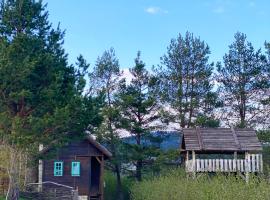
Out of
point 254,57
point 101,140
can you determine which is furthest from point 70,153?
point 254,57

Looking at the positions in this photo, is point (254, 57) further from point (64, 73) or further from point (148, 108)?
point (64, 73)

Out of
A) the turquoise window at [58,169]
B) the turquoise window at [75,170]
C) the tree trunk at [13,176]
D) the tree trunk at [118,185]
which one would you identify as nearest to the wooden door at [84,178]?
the turquoise window at [75,170]

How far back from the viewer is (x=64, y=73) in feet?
76.4

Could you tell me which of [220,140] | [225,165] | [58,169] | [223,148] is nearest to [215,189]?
[225,165]

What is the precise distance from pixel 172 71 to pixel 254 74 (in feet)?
20.5

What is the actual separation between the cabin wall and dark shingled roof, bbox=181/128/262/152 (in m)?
7.55

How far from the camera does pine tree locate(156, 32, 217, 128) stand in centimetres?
3544

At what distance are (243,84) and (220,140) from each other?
10.3m

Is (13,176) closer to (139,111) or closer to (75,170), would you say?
(75,170)

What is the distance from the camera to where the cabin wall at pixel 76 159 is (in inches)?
1244

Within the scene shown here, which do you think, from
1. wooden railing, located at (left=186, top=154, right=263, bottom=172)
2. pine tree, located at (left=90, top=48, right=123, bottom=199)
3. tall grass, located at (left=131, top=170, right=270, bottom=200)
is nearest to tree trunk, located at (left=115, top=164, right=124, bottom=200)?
pine tree, located at (left=90, top=48, right=123, bottom=199)

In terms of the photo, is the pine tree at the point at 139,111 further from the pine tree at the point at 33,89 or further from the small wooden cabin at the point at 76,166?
the pine tree at the point at 33,89

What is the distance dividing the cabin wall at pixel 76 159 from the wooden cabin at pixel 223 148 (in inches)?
303

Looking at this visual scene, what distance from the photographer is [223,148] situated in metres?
26.4
